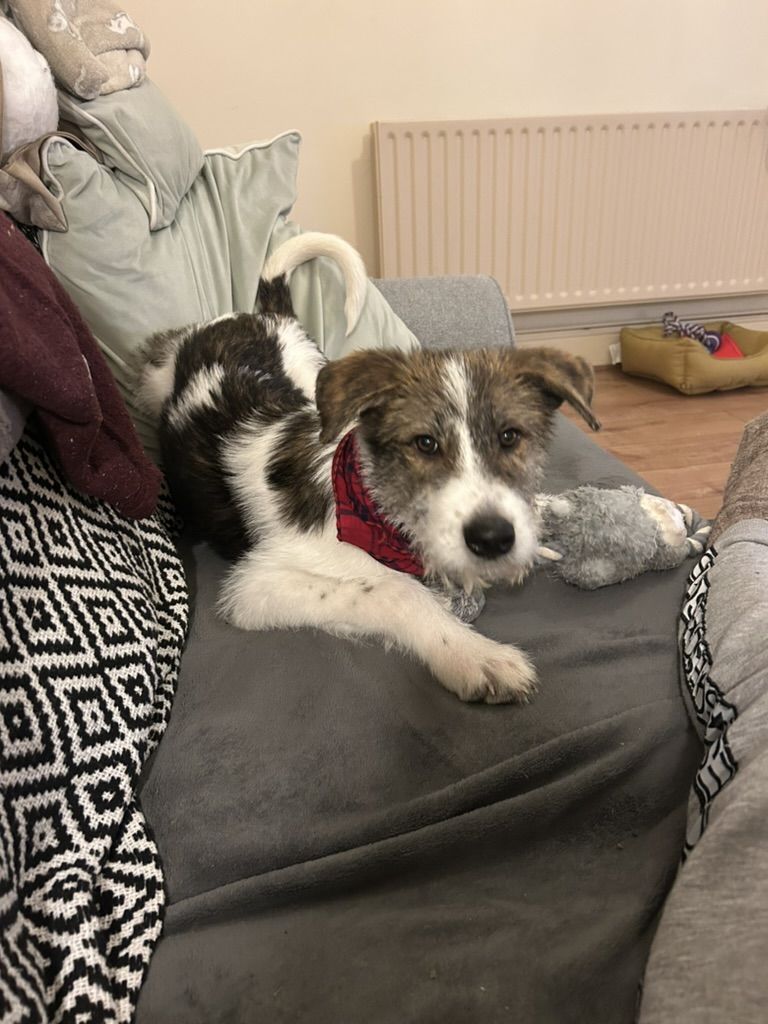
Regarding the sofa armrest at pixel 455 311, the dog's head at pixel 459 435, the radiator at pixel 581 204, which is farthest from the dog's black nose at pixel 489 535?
the radiator at pixel 581 204

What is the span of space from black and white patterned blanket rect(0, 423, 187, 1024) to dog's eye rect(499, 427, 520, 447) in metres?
0.71

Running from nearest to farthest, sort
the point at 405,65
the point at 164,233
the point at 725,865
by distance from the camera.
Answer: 1. the point at 725,865
2. the point at 164,233
3. the point at 405,65

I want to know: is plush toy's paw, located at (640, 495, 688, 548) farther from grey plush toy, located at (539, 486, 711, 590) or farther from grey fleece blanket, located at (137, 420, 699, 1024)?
grey fleece blanket, located at (137, 420, 699, 1024)

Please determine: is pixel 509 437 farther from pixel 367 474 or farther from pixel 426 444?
pixel 367 474

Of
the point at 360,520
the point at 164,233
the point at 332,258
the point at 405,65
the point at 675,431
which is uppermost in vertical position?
the point at 405,65

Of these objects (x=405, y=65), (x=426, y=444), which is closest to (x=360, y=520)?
(x=426, y=444)

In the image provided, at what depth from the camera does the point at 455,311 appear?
235 cm

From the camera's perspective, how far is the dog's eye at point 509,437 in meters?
1.30

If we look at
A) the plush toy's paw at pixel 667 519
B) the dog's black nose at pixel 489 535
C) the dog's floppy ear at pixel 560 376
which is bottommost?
the plush toy's paw at pixel 667 519

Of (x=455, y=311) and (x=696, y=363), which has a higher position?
(x=455, y=311)

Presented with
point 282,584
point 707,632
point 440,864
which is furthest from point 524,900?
point 282,584

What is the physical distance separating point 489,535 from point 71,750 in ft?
2.28

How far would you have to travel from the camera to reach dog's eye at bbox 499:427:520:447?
130 centimetres

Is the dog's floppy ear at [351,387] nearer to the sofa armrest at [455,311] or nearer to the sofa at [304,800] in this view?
the sofa at [304,800]
